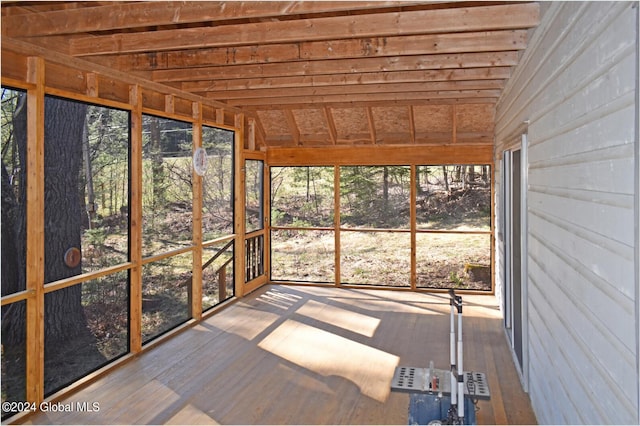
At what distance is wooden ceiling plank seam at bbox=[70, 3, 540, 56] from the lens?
3.38m

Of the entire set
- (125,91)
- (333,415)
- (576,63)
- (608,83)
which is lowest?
(333,415)

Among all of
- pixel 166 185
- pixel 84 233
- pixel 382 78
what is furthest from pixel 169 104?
pixel 382 78

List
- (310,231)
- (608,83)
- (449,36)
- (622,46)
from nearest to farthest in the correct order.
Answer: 1. (622,46)
2. (608,83)
3. (449,36)
4. (310,231)

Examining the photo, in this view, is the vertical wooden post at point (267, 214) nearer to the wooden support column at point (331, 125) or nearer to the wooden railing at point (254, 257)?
the wooden railing at point (254, 257)

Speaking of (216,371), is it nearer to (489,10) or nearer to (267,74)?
(267,74)

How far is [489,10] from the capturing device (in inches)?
133

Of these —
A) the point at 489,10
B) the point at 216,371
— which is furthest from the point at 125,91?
the point at 489,10

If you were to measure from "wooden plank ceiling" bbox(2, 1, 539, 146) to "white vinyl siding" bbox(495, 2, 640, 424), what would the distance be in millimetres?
755

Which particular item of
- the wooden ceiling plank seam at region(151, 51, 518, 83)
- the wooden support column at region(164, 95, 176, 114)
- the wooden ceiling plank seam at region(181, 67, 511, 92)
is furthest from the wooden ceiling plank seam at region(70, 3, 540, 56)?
the wooden ceiling plank seam at region(181, 67, 511, 92)

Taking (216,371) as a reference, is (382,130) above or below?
above

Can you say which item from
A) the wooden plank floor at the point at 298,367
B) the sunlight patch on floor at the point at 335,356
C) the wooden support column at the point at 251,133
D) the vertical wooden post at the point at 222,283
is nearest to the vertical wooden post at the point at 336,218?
the wooden plank floor at the point at 298,367

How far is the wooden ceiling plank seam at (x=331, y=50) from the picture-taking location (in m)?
3.95

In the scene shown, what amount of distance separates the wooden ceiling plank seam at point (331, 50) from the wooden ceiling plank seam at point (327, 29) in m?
0.47

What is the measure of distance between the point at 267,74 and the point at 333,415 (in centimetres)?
337
